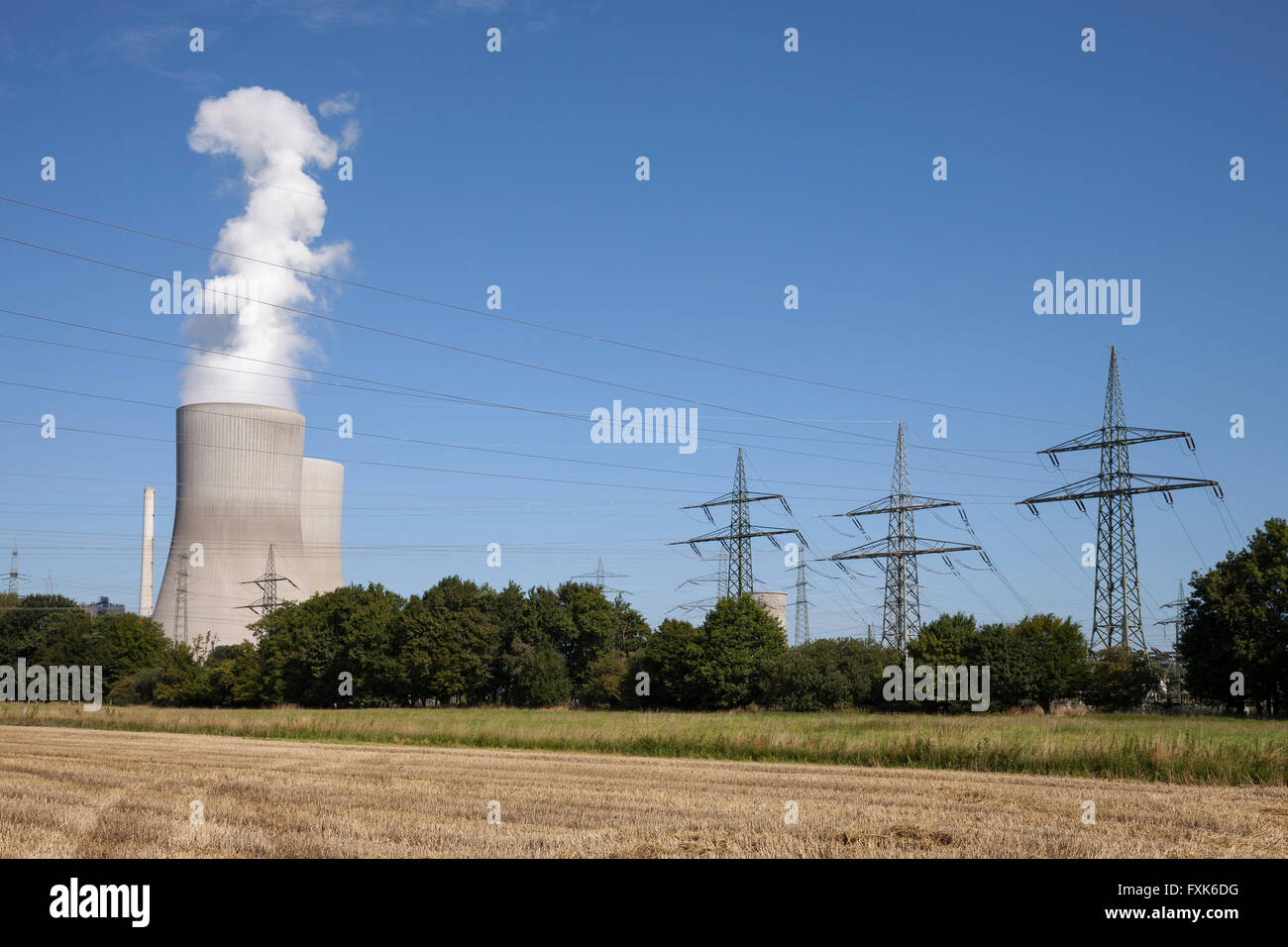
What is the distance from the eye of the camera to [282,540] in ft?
279

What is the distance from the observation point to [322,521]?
10144 centimetres

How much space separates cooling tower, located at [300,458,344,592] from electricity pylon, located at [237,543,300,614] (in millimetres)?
5276

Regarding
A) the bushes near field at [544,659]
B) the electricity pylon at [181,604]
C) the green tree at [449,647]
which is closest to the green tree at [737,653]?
the bushes near field at [544,659]

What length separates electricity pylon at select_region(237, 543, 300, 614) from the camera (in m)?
87.2

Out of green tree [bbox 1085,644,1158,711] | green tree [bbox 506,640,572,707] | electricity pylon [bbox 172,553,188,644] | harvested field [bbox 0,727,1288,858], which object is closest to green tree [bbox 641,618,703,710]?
green tree [bbox 506,640,572,707]

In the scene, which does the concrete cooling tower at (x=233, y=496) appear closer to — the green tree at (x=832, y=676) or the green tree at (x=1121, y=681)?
the green tree at (x=832, y=676)

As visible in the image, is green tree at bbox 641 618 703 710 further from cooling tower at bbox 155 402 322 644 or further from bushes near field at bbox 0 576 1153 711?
cooling tower at bbox 155 402 322 644

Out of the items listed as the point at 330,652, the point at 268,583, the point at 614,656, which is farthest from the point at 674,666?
the point at 268,583

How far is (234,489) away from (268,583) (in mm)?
14900

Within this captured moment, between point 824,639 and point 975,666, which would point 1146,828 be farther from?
point 824,639

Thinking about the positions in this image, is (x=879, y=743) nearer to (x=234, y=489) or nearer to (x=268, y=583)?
(x=234, y=489)

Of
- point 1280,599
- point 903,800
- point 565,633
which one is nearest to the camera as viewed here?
point 903,800

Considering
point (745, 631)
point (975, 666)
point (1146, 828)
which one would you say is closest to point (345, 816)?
point (1146, 828)
